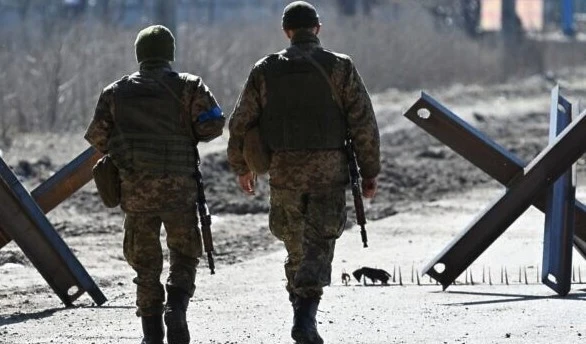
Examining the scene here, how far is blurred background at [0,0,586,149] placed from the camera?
24.8 metres

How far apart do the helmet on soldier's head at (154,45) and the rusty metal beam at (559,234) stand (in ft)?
9.02

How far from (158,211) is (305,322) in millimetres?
886

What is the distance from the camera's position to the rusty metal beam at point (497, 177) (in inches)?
401

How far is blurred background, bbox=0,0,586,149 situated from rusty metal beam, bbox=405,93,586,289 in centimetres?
1268

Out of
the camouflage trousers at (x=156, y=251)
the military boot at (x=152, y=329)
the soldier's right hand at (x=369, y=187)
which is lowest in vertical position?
the military boot at (x=152, y=329)

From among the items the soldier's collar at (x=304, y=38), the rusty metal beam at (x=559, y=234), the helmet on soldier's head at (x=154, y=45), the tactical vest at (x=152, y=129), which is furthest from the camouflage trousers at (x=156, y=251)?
the rusty metal beam at (x=559, y=234)

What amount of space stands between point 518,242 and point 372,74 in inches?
971

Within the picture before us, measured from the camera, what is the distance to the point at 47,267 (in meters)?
10.1

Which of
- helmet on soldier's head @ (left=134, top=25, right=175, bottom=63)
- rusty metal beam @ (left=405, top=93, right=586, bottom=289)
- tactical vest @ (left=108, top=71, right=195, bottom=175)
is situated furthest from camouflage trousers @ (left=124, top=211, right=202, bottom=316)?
rusty metal beam @ (left=405, top=93, right=586, bottom=289)

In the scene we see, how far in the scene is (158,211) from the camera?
827 centimetres

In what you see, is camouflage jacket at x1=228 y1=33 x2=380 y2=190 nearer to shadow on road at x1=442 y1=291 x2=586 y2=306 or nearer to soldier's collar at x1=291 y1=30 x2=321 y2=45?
soldier's collar at x1=291 y1=30 x2=321 y2=45

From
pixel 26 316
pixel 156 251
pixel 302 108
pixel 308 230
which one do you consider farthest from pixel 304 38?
pixel 26 316

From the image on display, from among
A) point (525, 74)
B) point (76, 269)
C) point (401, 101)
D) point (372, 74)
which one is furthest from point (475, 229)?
point (525, 74)

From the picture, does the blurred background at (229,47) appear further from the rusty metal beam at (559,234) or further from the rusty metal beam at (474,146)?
the rusty metal beam at (559,234)
